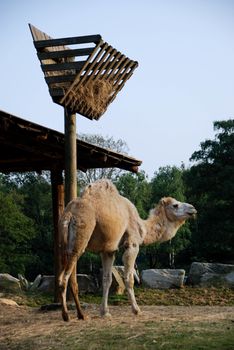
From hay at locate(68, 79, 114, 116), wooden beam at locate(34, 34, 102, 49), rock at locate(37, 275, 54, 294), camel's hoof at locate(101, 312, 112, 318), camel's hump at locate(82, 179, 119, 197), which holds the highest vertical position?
wooden beam at locate(34, 34, 102, 49)

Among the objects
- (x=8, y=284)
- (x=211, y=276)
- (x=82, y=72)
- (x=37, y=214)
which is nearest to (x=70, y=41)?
(x=82, y=72)

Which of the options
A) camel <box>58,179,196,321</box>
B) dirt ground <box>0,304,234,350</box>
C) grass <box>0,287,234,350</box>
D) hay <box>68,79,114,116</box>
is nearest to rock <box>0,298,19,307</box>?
dirt ground <box>0,304,234,350</box>

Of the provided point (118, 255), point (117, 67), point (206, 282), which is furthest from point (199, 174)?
point (117, 67)

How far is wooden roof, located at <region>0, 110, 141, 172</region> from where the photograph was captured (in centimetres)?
1114

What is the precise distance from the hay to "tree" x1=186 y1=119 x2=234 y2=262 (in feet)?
65.0

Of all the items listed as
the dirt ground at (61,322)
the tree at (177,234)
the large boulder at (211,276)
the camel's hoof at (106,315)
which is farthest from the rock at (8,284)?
the tree at (177,234)

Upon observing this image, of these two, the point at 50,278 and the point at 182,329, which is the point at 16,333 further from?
the point at 50,278

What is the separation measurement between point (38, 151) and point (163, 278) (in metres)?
5.94

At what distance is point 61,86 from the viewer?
Result: 11062 millimetres

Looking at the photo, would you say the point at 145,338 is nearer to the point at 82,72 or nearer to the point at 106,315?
the point at 106,315

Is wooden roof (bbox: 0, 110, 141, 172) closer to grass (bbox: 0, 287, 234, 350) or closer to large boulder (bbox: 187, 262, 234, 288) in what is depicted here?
grass (bbox: 0, 287, 234, 350)

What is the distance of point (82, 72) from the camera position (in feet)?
36.2

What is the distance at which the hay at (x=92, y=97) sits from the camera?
11.2 m

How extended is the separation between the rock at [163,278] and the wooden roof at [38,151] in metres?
4.12
